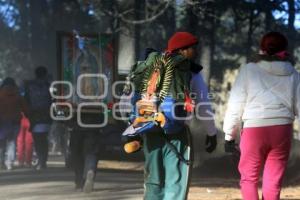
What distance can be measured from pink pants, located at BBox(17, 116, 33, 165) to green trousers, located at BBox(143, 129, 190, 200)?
24.1 ft

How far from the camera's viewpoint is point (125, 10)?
16.4 metres

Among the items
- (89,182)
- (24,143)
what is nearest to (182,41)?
(89,182)

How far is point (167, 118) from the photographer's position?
578cm

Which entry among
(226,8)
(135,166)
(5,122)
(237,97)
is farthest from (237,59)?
(237,97)

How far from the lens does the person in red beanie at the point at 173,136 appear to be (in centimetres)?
582

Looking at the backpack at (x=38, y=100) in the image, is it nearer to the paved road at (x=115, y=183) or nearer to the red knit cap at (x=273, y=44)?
the paved road at (x=115, y=183)

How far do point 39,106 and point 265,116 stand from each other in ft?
22.0

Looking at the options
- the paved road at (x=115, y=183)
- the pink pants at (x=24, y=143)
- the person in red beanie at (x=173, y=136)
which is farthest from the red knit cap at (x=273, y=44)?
the pink pants at (x=24, y=143)

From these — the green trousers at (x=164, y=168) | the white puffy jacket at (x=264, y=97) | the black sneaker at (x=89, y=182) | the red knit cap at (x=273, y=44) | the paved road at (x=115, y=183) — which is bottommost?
the paved road at (x=115, y=183)

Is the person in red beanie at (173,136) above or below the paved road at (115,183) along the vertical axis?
above

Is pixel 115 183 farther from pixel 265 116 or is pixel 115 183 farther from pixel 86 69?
pixel 265 116

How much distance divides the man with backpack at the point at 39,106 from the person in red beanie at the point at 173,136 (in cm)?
609

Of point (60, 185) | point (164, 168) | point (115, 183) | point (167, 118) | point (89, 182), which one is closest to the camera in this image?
point (167, 118)

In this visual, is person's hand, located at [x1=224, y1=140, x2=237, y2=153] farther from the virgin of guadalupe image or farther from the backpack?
the backpack
